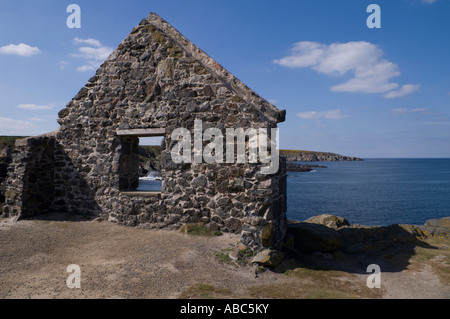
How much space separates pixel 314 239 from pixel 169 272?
3.88 m

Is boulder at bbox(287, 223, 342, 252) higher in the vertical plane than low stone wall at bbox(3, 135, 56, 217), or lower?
lower

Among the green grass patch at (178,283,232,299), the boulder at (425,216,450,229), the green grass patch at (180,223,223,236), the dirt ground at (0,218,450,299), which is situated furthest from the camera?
the boulder at (425,216,450,229)

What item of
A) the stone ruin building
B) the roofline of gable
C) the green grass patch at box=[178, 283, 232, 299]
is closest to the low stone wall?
the stone ruin building

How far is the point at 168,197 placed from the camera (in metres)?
7.96

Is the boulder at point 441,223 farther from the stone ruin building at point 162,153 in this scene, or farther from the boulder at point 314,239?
the stone ruin building at point 162,153

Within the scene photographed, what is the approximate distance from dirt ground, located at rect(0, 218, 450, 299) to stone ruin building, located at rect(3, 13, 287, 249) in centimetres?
79

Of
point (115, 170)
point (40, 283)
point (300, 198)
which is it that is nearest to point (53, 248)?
point (40, 283)

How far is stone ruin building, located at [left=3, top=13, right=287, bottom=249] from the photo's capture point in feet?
22.7

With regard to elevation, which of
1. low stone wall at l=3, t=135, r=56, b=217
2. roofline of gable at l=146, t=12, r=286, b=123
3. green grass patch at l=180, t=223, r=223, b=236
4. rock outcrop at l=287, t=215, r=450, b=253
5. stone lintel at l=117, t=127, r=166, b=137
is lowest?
rock outcrop at l=287, t=215, r=450, b=253

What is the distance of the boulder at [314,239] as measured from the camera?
23.8ft

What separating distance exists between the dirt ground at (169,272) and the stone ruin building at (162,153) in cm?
79

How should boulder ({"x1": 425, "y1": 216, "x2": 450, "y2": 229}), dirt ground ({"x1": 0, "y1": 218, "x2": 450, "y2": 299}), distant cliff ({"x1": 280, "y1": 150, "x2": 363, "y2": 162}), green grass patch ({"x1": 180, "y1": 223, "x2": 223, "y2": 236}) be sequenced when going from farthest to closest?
distant cliff ({"x1": 280, "y1": 150, "x2": 363, "y2": 162}), boulder ({"x1": 425, "y1": 216, "x2": 450, "y2": 229}), green grass patch ({"x1": 180, "y1": 223, "x2": 223, "y2": 236}), dirt ground ({"x1": 0, "y1": 218, "x2": 450, "y2": 299})

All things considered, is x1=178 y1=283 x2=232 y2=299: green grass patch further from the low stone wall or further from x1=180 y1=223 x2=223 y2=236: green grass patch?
the low stone wall

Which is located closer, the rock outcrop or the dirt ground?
the dirt ground
